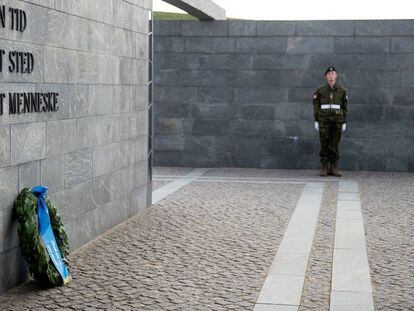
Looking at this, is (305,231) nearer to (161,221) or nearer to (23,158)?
(161,221)

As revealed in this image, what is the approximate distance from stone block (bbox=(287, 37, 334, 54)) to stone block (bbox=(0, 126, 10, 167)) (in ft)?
33.9

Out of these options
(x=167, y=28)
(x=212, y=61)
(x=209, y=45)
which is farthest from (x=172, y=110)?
(x=167, y=28)

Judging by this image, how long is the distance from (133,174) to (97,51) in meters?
2.14

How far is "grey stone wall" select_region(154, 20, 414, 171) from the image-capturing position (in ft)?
51.9

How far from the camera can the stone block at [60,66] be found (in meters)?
7.20

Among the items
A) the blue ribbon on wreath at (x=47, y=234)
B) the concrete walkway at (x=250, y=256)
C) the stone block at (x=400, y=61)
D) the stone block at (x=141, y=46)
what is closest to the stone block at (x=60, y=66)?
the blue ribbon on wreath at (x=47, y=234)

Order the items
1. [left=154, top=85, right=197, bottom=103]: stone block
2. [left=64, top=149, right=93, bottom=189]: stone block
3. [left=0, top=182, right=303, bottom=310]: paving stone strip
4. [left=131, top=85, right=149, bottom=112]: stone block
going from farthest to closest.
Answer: [left=154, top=85, right=197, bottom=103]: stone block → [left=131, top=85, right=149, bottom=112]: stone block → [left=64, top=149, right=93, bottom=189]: stone block → [left=0, top=182, right=303, bottom=310]: paving stone strip

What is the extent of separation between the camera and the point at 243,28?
16.2 metres

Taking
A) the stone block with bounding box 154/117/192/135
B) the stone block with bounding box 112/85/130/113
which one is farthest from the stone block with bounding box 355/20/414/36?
the stone block with bounding box 112/85/130/113

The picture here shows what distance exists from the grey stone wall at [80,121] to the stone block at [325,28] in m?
5.94

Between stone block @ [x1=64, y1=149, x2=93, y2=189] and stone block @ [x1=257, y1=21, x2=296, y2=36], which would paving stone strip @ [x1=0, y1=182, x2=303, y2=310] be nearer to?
stone block @ [x1=64, y1=149, x2=93, y2=189]

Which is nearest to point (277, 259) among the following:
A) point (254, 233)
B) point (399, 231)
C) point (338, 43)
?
point (254, 233)

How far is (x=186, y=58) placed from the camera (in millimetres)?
16438

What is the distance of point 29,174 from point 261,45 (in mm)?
9901
